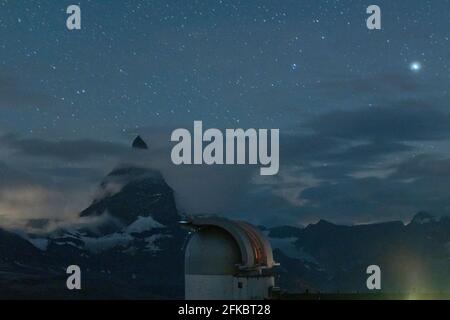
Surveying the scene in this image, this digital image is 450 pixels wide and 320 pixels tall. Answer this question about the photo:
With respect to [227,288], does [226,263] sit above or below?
above

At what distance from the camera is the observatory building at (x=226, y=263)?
1458 inches

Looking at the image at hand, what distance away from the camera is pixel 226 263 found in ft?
123

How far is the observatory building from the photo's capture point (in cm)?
3703

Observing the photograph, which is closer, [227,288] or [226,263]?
[227,288]

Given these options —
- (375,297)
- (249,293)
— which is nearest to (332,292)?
(375,297)
